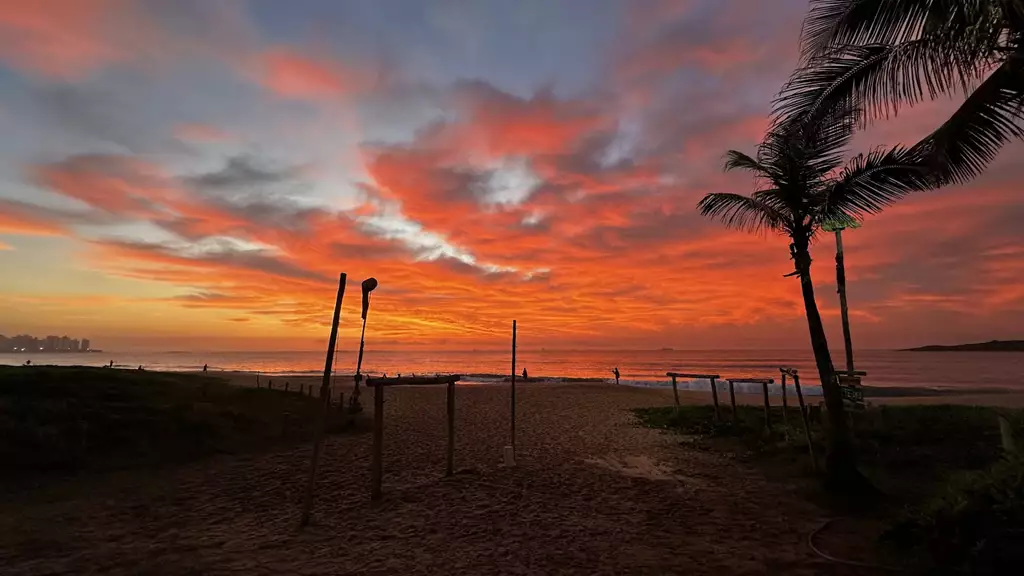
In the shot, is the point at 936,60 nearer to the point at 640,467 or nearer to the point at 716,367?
the point at 640,467

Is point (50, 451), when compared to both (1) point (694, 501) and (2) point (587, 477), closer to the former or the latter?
(2) point (587, 477)

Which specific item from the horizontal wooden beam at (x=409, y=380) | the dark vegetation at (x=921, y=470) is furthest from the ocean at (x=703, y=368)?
the horizontal wooden beam at (x=409, y=380)

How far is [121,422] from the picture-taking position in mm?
12055

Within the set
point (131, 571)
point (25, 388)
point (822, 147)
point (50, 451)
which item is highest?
point (822, 147)

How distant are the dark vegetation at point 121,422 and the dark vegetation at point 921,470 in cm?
1137

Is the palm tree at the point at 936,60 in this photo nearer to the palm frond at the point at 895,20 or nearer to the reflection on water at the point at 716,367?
the palm frond at the point at 895,20

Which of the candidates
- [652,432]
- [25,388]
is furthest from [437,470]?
[25,388]

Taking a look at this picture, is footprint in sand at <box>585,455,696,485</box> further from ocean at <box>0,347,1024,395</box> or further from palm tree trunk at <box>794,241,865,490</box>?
ocean at <box>0,347,1024,395</box>

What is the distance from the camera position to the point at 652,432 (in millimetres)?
15664

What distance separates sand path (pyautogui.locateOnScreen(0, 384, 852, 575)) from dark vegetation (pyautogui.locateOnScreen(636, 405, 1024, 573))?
915 millimetres

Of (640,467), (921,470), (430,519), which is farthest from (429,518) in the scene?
(921,470)

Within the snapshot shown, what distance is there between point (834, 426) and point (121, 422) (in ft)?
48.1

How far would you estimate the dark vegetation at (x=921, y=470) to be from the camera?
4852mm

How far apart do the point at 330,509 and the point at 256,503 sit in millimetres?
1355
